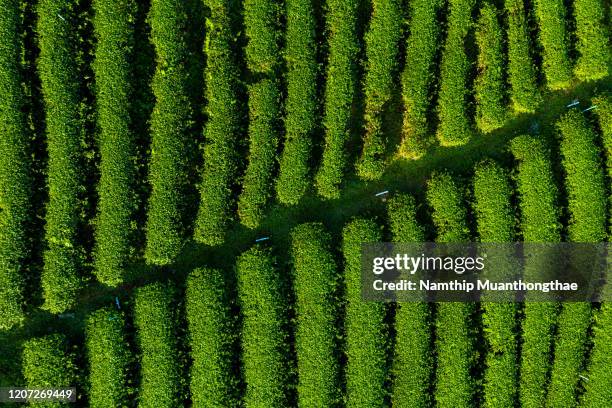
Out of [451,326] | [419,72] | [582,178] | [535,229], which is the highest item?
[419,72]

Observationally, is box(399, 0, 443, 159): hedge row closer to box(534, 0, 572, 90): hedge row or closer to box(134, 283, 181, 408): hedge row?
box(534, 0, 572, 90): hedge row

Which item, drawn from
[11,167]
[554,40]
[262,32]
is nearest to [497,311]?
[554,40]

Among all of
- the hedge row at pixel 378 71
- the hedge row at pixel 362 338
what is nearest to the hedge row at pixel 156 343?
the hedge row at pixel 362 338

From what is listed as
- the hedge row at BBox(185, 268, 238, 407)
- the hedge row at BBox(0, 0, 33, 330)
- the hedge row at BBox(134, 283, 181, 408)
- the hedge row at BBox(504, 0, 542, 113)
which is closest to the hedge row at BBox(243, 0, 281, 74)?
the hedge row at BBox(185, 268, 238, 407)

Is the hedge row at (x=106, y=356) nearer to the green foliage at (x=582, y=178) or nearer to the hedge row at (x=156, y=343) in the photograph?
the hedge row at (x=156, y=343)

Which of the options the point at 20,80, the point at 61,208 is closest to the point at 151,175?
the point at 61,208

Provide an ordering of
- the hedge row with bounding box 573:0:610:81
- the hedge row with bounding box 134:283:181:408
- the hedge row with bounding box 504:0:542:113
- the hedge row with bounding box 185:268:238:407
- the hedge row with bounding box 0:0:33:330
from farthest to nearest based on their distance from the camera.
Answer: the hedge row with bounding box 573:0:610:81, the hedge row with bounding box 504:0:542:113, the hedge row with bounding box 185:268:238:407, the hedge row with bounding box 134:283:181:408, the hedge row with bounding box 0:0:33:330

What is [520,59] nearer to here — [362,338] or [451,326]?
[451,326]
